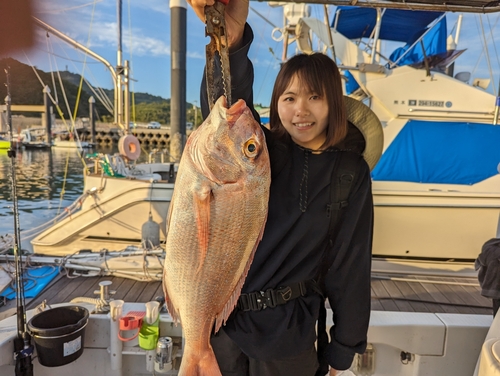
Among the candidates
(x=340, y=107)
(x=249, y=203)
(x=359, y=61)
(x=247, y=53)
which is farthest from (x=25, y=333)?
(x=359, y=61)

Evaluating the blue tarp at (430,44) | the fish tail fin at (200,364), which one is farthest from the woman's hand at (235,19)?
the blue tarp at (430,44)

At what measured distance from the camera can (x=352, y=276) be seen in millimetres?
1592

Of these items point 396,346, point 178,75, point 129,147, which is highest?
point 178,75

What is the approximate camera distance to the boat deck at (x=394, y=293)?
4.24 metres

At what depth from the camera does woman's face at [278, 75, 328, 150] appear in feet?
5.18

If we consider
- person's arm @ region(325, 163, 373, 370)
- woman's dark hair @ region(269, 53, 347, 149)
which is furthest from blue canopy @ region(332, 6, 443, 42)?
person's arm @ region(325, 163, 373, 370)

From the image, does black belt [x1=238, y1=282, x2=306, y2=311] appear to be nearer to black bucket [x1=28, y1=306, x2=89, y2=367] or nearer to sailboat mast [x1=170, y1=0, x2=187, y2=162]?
black bucket [x1=28, y1=306, x2=89, y2=367]

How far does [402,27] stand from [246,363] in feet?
27.8

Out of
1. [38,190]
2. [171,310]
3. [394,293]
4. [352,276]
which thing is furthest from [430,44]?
[38,190]

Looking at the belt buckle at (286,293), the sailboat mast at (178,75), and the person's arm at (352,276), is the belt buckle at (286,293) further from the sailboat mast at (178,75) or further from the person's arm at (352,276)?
the sailboat mast at (178,75)

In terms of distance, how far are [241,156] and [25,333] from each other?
2319 millimetres

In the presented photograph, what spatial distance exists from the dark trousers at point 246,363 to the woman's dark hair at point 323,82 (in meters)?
1.00

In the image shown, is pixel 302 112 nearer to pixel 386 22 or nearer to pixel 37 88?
pixel 37 88

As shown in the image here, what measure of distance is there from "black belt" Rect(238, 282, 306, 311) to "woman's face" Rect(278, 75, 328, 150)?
72 cm
